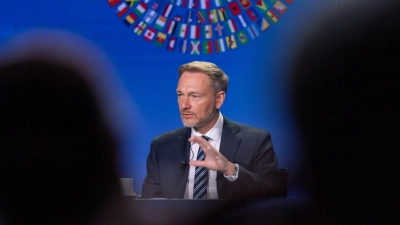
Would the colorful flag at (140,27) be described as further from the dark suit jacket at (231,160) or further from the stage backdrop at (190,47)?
the dark suit jacket at (231,160)

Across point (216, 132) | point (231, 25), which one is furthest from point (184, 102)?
point (231, 25)

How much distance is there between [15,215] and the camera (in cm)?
222

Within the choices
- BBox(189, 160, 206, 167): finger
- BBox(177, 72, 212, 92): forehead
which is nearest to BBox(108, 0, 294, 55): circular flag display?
BBox(177, 72, 212, 92): forehead

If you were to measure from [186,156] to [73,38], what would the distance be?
2.53 ft

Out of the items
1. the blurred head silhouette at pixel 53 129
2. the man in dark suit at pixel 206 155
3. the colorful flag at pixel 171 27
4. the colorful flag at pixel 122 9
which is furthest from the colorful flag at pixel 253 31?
the blurred head silhouette at pixel 53 129

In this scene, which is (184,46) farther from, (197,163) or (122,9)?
(197,163)

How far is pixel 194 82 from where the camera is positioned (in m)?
2.05

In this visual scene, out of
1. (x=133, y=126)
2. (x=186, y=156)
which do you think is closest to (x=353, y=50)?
(x=186, y=156)

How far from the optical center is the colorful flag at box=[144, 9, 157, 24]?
2.14m

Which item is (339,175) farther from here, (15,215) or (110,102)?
(15,215)

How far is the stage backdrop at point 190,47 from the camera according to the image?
208 centimetres

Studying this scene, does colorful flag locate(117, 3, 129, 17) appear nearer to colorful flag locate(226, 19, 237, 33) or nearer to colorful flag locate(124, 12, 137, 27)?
colorful flag locate(124, 12, 137, 27)

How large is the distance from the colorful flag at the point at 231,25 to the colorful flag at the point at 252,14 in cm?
8

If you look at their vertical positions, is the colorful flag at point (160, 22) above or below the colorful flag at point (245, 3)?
below
